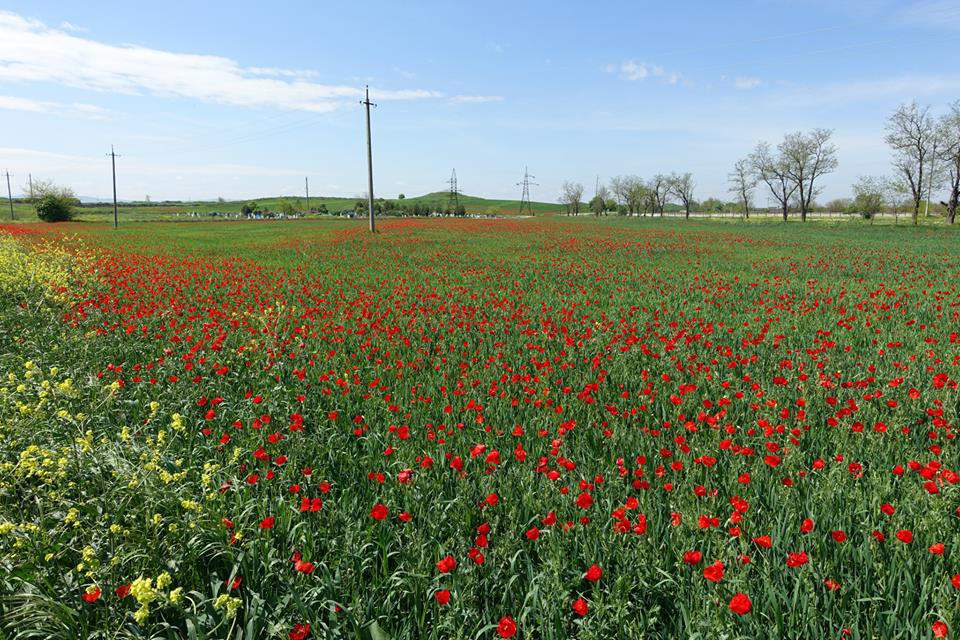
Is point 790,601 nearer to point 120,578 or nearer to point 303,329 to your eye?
point 120,578

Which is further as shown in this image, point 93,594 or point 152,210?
point 152,210

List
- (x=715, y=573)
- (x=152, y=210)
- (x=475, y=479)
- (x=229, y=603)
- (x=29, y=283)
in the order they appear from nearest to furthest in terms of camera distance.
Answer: (x=715, y=573) → (x=229, y=603) → (x=475, y=479) → (x=29, y=283) → (x=152, y=210)

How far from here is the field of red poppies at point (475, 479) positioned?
8.01 ft

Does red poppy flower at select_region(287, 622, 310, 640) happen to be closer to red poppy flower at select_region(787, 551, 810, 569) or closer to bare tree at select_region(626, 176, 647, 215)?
red poppy flower at select_region(787, 551, 810, 569)

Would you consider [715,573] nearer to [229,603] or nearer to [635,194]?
[229,603]

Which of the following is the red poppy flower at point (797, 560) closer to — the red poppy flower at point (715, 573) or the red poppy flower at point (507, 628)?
the red poppy flower at point (715, 573)

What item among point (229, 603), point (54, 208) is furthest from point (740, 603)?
point (54, 208)

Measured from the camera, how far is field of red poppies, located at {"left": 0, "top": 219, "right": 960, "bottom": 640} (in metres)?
2.44

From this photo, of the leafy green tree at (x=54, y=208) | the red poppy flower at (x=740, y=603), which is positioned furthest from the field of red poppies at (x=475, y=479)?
the leafy green tree at (x=54, y=208)

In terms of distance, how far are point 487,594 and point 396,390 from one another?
9.27ft

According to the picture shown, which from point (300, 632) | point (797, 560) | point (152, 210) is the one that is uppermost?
point (152, 210)

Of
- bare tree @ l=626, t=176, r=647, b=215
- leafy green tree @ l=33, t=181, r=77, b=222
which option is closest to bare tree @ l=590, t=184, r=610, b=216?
bare tree @ l=626, t=176, r=647, b=215

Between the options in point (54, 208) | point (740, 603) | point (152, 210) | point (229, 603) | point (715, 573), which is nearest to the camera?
point (740, 603)

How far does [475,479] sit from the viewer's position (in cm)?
352
